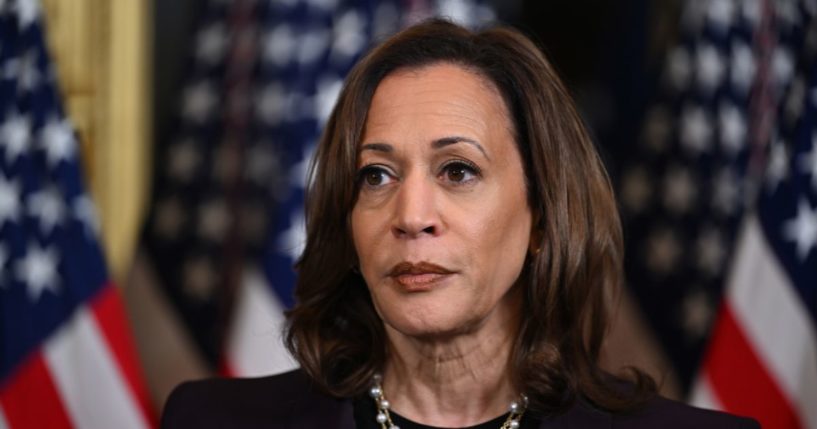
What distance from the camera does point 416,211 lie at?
171 cm

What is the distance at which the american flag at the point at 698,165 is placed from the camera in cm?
330

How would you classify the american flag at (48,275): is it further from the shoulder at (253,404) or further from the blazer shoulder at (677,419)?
the blazer shoulder at (677,419)

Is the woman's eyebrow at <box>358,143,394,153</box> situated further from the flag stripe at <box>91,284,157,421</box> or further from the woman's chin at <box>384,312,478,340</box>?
the flag stripe at <box>91,284,157,421</box>

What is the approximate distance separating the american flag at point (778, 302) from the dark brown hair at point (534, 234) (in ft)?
2.64

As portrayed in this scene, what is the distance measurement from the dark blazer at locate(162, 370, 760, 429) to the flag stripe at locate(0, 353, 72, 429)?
0.79m

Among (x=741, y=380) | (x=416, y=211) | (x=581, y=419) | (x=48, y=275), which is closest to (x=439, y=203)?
(x=416, y=211)

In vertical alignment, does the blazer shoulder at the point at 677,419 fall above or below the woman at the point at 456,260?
below

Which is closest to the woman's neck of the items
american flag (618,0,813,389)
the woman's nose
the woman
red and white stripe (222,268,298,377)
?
the woman

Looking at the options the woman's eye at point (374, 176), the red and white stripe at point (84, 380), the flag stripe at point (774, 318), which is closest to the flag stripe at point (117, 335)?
the red and white stripe at point (84, 380)

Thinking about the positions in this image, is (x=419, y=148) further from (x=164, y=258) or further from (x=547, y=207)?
(x=164, y=258)

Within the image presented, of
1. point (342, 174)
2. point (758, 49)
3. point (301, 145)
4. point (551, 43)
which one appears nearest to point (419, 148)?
point (342, 174)

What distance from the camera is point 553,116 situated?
6.14ft

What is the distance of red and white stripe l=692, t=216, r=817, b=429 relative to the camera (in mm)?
2605

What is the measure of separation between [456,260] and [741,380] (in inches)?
49.4
